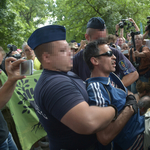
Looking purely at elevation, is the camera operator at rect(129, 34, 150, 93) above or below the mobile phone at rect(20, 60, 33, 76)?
below

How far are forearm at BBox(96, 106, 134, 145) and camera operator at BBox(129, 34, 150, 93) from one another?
11.7ft

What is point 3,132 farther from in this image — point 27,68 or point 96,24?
point 96,24

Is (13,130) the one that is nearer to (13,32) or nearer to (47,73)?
(47,73)

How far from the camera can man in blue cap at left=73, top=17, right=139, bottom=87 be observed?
2511mm

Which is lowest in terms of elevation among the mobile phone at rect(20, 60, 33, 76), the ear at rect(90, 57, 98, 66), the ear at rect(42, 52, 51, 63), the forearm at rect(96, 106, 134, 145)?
the forearm at rect(96, 106, 134, 145)

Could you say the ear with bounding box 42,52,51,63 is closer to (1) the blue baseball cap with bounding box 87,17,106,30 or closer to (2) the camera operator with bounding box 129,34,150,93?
(1) the blue baseball cap with bounding box 87,17,106,30

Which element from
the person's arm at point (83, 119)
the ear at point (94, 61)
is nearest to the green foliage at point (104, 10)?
the ear at point (94, 61)

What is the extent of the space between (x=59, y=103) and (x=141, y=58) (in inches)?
172

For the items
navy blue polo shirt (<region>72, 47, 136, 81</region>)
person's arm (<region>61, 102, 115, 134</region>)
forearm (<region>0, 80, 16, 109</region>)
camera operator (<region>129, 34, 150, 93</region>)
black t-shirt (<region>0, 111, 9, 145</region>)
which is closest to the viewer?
person's arm (<region>61, 102, 115, 134</region>)

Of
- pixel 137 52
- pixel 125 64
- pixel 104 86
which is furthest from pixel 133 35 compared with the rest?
pixel 104 86

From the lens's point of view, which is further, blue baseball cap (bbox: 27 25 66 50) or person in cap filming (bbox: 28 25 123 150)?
blue baseball cap (bbox: 27 25 66 50)

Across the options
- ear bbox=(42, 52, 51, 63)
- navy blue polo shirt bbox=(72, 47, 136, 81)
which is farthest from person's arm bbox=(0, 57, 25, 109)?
navy blue polo shirt bbox=(72, 47, 136, 81)

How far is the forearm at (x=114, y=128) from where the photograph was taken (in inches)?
57.2

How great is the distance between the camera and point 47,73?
140 cm
